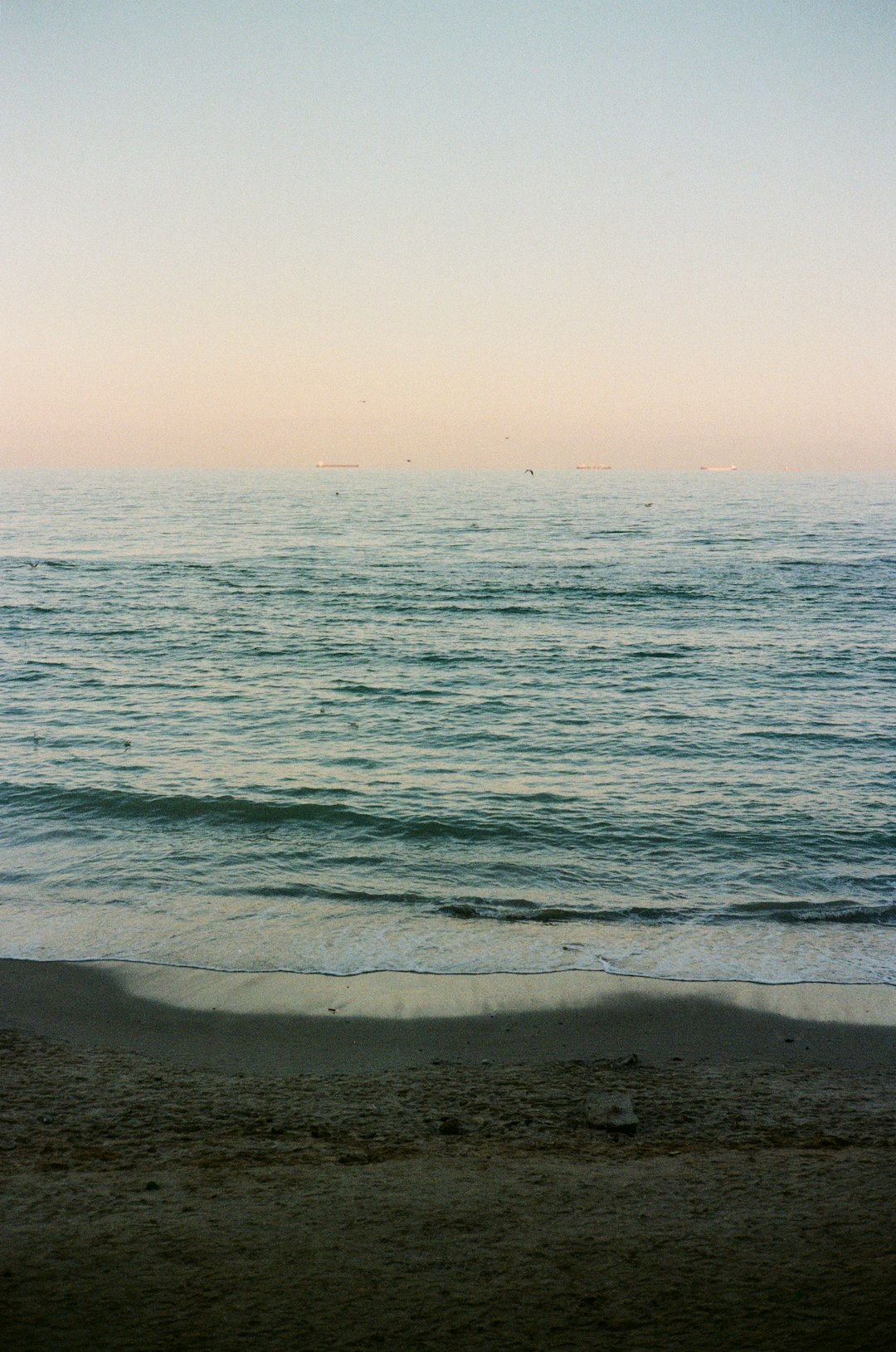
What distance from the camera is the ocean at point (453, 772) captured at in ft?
36.8

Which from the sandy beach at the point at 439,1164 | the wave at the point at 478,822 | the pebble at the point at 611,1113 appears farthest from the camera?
the wave at the point at 478,822

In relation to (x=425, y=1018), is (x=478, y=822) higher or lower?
higher

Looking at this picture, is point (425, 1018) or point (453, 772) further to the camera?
point (453, 772)

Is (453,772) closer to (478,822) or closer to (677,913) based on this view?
(478,822)

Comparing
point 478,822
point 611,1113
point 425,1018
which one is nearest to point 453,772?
point 478,822

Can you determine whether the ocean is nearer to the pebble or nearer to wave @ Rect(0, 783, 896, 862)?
wave @ Rect(0, 783, 896, 862)

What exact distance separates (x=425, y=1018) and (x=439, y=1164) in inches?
111

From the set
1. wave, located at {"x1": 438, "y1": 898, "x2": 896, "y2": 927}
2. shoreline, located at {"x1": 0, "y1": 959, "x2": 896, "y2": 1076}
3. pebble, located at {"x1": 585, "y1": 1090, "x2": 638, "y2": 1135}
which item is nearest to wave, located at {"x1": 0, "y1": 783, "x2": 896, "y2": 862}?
wave, located at {"x1": 438, "y1": 898, "x2": 896, "y2": 927}

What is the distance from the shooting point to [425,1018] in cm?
903

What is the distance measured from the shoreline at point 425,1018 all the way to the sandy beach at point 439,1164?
0.03 m

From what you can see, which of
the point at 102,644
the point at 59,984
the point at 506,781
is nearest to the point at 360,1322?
the point at 59,984

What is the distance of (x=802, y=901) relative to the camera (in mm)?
12211

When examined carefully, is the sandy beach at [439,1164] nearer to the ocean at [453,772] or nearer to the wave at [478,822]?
the ocean at [453,772]

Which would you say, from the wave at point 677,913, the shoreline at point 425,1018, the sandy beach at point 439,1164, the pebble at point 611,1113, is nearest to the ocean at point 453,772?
the wave at point 677,913
